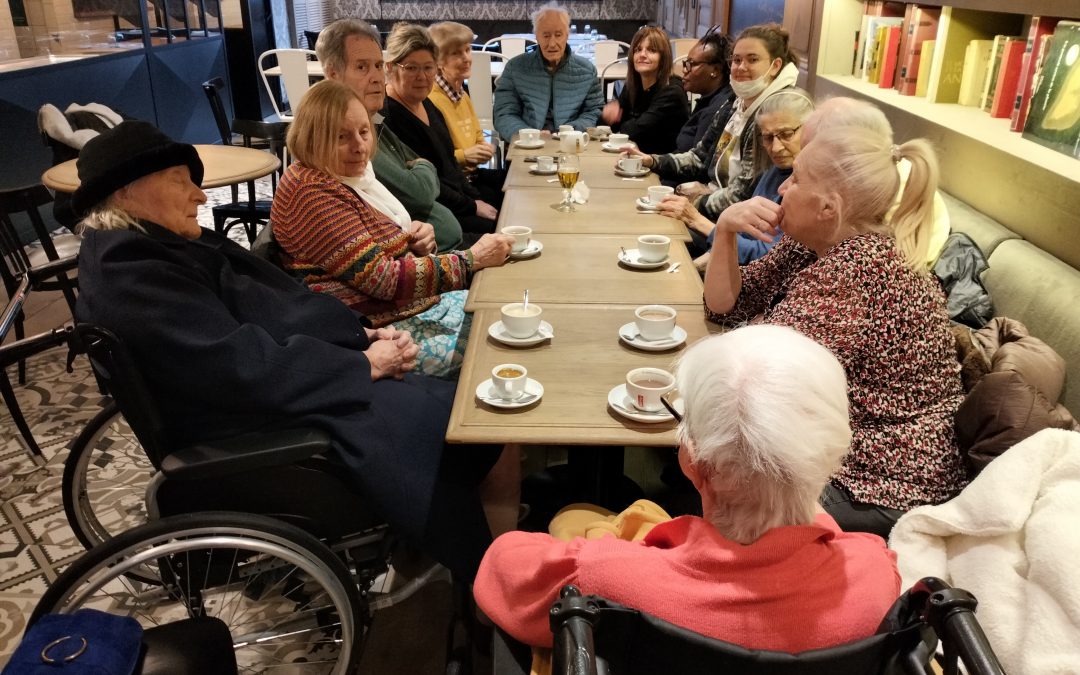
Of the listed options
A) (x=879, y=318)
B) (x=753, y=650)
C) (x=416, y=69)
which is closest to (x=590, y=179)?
(x=416, y=69)

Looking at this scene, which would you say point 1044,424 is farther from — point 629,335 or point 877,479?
point 629,335

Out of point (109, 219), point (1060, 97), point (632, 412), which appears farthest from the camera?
point (1060, 97)

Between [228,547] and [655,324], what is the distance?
1002 mm

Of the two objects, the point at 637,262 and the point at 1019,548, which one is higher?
the point at 637,262

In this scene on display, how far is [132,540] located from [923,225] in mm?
1716

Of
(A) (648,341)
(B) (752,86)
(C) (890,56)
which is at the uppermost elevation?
(C) (890,56)

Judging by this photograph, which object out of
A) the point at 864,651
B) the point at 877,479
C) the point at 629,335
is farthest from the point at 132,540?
the point at 877,479

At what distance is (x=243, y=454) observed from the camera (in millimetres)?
1481

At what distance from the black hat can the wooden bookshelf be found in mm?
2123

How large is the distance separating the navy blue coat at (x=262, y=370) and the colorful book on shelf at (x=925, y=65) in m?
2.42

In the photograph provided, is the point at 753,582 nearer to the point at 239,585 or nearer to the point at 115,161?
the point at 239,585

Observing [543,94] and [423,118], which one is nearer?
[423,118]

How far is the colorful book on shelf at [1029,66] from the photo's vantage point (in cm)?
221

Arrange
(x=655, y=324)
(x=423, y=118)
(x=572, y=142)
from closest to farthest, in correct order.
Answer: (x=655, y=324) → (x=423, y=118) → (x=572, y=142)
